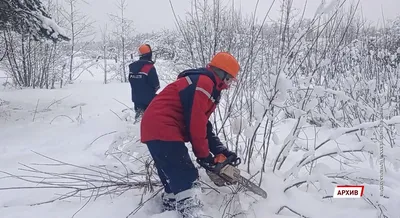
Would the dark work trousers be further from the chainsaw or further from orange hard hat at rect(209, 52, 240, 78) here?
orange hard hat at rect(209, 52, 240, 78)

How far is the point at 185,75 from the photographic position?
98.3 inches

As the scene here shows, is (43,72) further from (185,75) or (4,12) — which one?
(185,75)

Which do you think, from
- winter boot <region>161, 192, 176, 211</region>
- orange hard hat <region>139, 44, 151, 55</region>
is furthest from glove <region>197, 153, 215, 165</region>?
orange hard hat <region>139, 44, 151, 55</region>

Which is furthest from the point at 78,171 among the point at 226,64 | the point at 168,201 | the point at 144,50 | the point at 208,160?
the point at 144,50

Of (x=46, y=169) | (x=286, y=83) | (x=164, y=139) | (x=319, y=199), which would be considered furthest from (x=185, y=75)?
(x=46, y=169)

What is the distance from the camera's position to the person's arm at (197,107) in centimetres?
234

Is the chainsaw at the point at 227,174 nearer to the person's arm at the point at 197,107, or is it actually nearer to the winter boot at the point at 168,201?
the person's arm at the point at 197,107

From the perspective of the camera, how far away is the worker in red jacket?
7.81 feet

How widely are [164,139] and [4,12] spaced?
5221mm

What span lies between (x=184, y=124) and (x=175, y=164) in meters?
0.30

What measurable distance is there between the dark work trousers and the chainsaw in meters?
0.15

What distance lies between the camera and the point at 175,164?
8.09 feet

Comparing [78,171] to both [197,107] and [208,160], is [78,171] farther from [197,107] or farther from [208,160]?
[197,107]

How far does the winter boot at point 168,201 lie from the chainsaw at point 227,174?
361 millimetres
